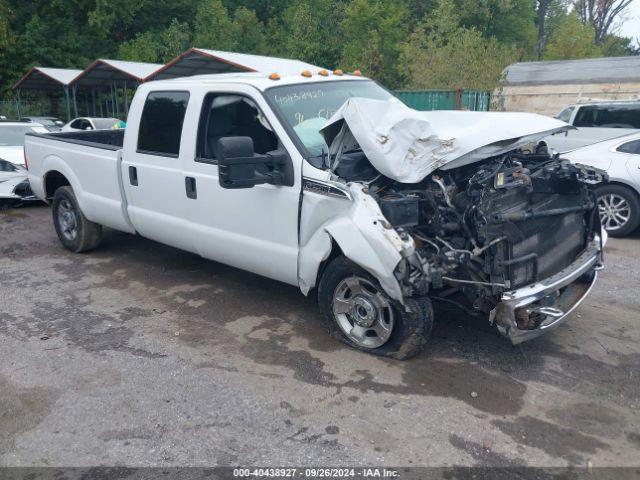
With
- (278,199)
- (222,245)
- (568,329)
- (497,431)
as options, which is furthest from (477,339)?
(222,245)

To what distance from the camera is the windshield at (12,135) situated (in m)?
10.9

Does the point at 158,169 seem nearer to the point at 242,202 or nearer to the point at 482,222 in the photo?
the point at 242,202

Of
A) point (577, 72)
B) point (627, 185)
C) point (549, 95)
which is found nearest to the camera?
point (627, 185)

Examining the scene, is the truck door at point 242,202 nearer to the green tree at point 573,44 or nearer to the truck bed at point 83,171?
the truck bed at point 83,171

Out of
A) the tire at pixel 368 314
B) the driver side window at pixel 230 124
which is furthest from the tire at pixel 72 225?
the tire at pixel 368 314

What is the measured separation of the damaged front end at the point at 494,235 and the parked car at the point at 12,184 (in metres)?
7.57

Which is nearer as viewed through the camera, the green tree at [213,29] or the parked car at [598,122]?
the parked car at [598,122]

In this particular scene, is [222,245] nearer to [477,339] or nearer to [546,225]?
[477,339]

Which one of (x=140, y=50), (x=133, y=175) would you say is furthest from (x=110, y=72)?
(x=133, y=175)

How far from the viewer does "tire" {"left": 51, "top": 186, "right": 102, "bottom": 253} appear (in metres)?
6.86

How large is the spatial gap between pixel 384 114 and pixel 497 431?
2.28 meters

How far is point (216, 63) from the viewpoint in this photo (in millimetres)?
19734

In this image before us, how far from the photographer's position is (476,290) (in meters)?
3.86

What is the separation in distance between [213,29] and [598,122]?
95.1ft
